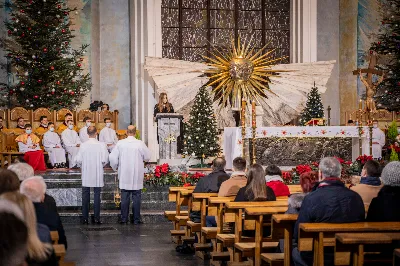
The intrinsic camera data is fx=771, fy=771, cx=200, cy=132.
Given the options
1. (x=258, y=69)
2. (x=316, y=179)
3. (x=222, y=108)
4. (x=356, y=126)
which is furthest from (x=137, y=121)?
(x=316, y=179)

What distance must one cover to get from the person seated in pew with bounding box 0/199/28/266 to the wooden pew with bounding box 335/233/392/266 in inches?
122

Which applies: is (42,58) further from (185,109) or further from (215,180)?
(215,180)

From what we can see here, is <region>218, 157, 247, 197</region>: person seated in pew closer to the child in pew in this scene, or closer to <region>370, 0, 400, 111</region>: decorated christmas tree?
the child in pew

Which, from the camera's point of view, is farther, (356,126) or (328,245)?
(356,126)

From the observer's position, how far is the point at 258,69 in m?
22.0

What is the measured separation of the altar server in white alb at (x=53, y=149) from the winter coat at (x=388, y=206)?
12394mm

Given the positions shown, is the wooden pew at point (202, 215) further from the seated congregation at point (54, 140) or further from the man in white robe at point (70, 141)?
the man in white robe at point (70, 141)

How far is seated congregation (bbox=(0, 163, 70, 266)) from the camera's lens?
3320mm

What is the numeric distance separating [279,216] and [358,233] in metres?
1.18

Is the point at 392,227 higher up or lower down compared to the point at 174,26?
lower down

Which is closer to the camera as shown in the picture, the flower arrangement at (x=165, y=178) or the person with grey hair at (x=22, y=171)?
the person with grey hair at (x=22, y=171)

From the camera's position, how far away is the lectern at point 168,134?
19.1m

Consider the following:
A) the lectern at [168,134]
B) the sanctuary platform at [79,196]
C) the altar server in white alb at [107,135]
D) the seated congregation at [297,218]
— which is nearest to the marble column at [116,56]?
the altar server in white alb at [107,135]

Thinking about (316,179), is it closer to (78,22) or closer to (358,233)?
(358,233)
